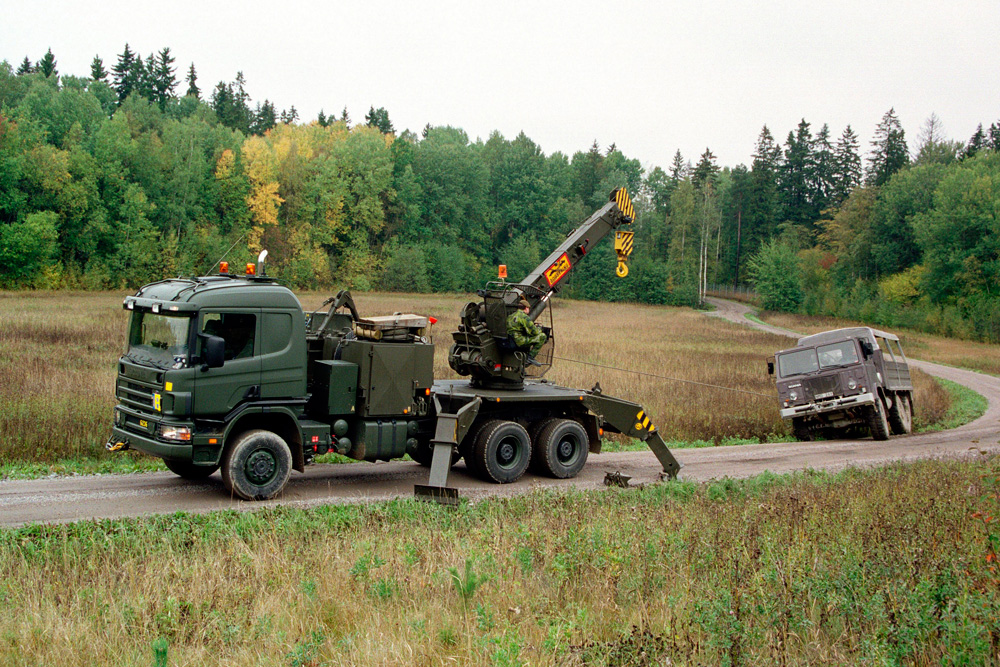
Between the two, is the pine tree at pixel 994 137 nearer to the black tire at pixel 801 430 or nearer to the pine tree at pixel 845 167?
the pine tree at pixel 845 167

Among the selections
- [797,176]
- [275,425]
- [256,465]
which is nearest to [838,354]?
[275,425]

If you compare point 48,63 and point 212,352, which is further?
point 48,63

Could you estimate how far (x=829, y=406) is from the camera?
20.1 metres

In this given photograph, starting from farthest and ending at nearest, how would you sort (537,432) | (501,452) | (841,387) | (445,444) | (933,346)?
(933,346)
(841,387)
(537,432)
(501,452)
(445,444)

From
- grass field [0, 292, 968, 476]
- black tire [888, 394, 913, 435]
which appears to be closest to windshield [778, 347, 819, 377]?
grass field [0, 292, 968, 476]

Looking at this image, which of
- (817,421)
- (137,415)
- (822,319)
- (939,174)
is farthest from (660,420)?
(939,174)

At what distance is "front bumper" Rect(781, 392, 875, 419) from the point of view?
19.6 metres

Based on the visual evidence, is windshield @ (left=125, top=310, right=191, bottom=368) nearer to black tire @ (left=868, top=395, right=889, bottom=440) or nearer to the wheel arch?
the wheel arch

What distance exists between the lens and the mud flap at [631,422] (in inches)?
521

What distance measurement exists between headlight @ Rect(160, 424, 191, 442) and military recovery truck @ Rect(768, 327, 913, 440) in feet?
51.5

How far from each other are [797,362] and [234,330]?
16.0 metres

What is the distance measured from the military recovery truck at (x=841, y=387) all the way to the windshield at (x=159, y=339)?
15.8 m

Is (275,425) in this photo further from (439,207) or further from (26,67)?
(26,67)

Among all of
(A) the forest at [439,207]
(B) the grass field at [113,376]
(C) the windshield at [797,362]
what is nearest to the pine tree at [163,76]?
(A) the forest at [439,207]
